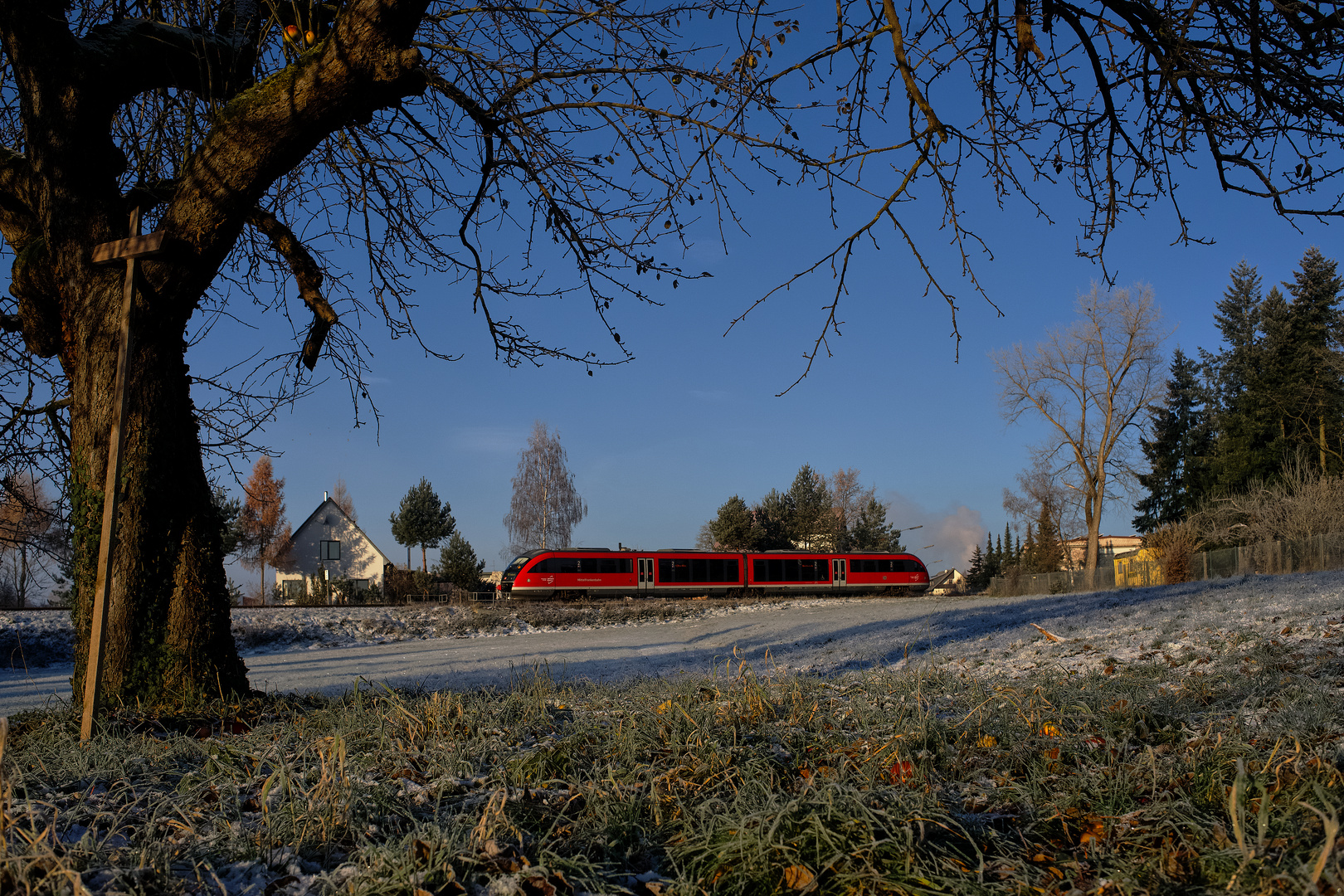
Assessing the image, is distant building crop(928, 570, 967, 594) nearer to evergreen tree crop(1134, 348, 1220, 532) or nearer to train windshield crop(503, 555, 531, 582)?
evergreen tree crop(1134, 348, 1220, 532)

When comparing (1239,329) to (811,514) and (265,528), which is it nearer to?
(811,514)

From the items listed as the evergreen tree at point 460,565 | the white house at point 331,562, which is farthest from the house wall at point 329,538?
the evergreen tree at point 460,565

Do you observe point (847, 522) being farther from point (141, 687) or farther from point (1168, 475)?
point (141, 687)

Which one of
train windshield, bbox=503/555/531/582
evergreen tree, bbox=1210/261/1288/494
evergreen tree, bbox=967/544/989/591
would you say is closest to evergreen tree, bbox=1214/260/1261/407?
evergreen tree, bbox=1210/261/1288/494

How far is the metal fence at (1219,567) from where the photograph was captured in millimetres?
19016

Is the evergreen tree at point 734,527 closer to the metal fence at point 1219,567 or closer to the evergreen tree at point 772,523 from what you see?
the evergreen tree at point 772,523

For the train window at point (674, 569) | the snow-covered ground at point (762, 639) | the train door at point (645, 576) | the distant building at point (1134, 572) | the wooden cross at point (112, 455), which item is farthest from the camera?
the train window at point (674, 569)

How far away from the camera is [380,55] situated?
13.5 ft

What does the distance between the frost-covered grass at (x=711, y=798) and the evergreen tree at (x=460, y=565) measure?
33.4 meters

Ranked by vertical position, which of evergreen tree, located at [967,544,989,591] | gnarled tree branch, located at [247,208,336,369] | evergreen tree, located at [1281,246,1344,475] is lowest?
evergreen tree, located at [967,544,989,591]

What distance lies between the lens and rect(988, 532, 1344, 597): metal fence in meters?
19.0

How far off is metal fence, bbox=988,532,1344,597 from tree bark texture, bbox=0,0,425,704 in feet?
54.8

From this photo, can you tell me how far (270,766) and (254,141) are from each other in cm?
341

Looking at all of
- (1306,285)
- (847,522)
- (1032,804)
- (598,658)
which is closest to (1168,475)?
(1306,285)
